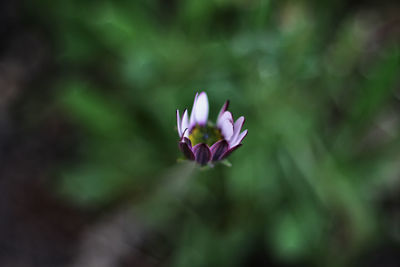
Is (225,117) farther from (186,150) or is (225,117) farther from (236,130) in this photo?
(186,150)

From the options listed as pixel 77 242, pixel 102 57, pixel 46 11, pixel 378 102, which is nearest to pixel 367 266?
pixel 378 102

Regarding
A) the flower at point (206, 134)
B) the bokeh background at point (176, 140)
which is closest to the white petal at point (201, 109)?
the flower at point (206, 134)

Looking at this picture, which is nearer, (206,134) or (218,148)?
(218,148)

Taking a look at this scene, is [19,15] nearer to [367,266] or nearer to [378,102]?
[378,102]

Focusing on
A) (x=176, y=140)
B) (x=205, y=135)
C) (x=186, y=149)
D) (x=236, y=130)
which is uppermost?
(x=176, y=140)

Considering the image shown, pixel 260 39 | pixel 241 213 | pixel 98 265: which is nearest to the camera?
pixel 260 39

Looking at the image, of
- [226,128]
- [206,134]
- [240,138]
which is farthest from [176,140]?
[240,138]

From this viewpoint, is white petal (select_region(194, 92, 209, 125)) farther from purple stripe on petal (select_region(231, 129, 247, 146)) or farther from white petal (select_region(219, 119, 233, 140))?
purple stripe on petal (select_region(231, 129, 247, 146))

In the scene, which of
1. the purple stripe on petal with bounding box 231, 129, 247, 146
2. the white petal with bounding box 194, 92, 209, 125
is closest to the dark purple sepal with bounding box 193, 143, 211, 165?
the purple stripe on petal with bounding box 231, 129, 247, 146
